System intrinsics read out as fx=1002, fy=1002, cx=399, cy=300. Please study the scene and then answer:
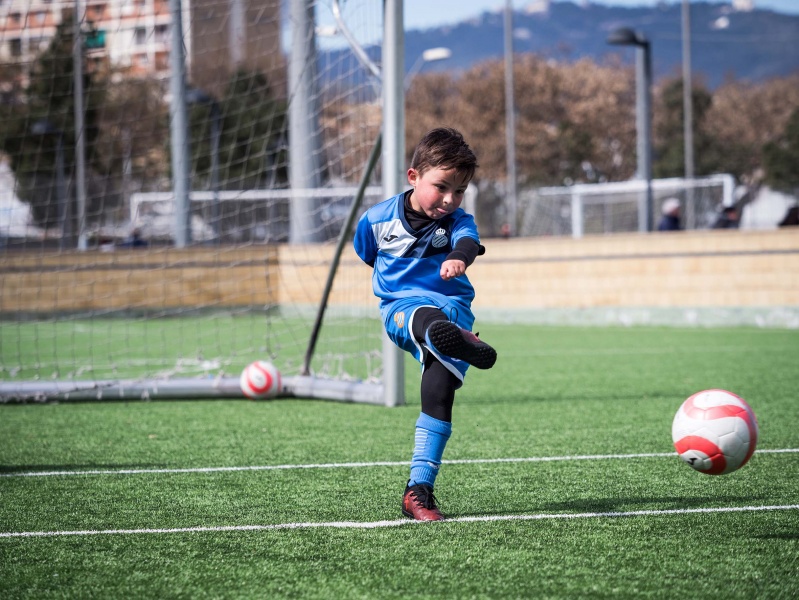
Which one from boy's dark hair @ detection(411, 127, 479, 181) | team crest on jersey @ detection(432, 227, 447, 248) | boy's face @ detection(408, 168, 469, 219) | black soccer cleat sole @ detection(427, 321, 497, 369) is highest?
boy's dark hair @ detection(411, 127, 479, 181)

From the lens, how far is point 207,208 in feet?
52.2

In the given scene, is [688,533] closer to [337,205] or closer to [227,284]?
[337,205]

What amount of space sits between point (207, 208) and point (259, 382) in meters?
8.29

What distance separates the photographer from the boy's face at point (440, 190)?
4.04 metres

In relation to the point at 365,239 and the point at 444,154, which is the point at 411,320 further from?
the point at 444,154

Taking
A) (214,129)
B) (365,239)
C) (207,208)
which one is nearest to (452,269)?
(365,239)

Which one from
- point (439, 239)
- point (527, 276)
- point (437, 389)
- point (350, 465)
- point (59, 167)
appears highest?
point (59, 167)

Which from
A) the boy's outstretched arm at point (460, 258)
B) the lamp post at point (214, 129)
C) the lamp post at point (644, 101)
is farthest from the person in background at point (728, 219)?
the boy's outstretched arm at point (460, 258)

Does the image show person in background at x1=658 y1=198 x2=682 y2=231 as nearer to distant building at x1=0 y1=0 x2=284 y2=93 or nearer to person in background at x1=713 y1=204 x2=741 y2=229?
person in background at x1=713 y1=204 x2=741 y2=229

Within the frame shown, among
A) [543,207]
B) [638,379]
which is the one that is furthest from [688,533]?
[543,207]

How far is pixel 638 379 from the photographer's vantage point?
9.45 m

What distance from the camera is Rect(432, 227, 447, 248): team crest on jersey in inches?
164

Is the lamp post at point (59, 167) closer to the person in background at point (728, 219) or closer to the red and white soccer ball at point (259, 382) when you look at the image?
the red and white soccer ball at point (259, 382)

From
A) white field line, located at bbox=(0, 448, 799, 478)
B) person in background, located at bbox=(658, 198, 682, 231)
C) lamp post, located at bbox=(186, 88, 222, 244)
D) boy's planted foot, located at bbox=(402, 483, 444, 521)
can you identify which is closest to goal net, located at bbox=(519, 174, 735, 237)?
person in background, located at bbox=(658, 198, 682, 231)
